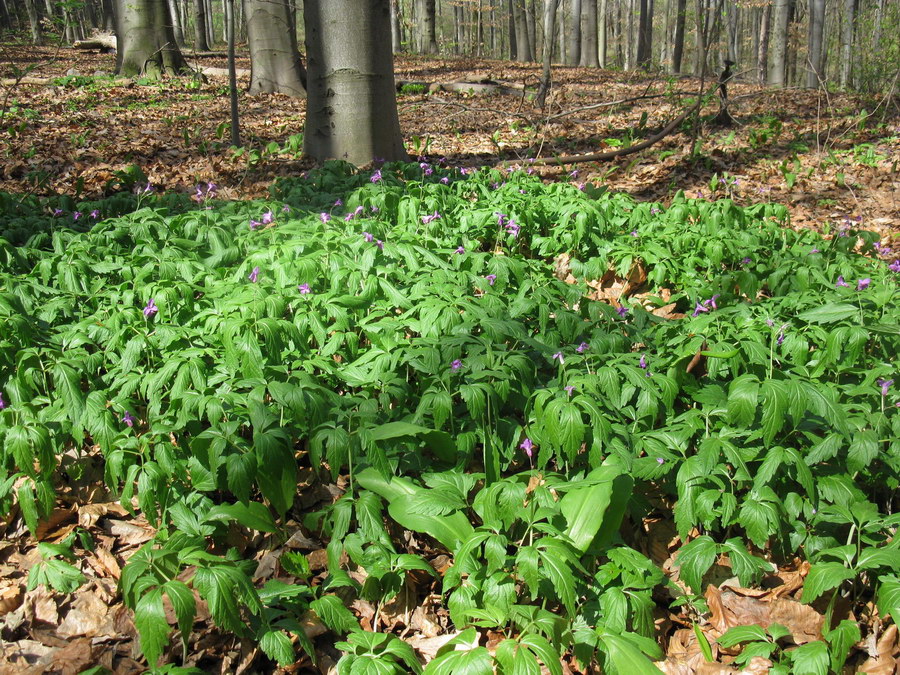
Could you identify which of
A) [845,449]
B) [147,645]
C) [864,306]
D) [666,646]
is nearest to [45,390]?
[147,645]

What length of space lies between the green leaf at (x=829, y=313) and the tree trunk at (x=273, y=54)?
10.4 meters

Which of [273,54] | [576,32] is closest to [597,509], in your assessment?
[273,54]

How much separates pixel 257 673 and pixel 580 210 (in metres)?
3.59

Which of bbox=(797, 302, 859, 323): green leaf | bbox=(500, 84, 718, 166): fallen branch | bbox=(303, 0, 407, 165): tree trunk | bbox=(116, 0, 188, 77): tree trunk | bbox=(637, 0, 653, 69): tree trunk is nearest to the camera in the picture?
bbox=(797, 302, 859, 323): green leaf

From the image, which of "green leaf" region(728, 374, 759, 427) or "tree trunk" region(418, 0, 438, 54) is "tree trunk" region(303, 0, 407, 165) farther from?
"tree trunk" region(418, 0, 438, 54)

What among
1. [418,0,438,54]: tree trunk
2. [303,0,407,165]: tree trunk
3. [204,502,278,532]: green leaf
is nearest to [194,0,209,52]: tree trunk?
[418,0,438,54]: tree trunk

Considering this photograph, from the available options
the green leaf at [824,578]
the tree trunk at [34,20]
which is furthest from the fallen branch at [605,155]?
the tree trunk at [34,20]

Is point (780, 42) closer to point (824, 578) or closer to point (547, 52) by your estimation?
point (547, 52)

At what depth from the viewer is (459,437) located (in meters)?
2.70

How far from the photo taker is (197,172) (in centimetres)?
729

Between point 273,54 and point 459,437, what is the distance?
36.0 feet

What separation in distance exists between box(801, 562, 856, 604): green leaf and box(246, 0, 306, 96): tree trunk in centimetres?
1139

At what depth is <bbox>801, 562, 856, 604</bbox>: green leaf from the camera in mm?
2127

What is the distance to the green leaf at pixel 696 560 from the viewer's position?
2.27 m
